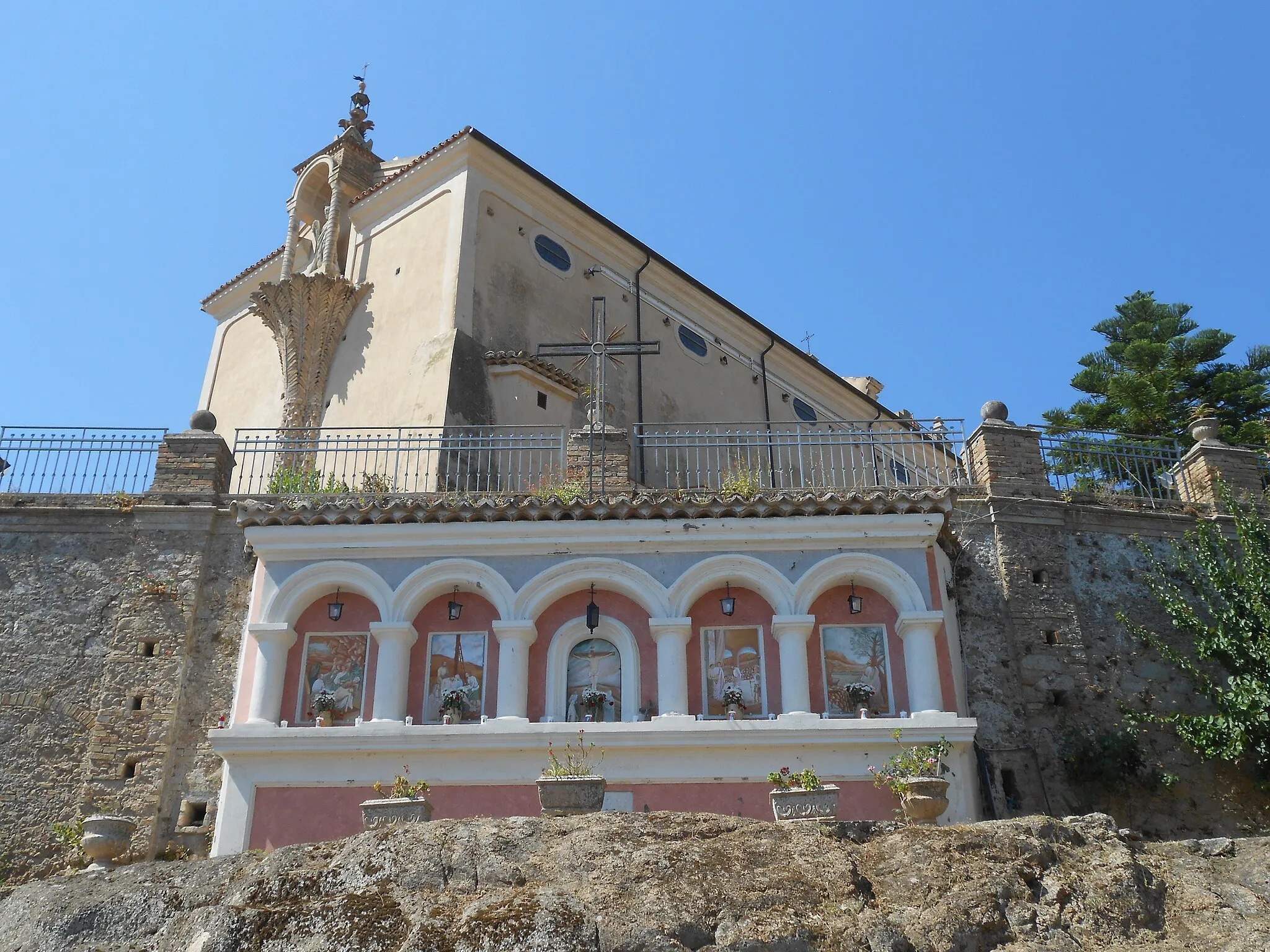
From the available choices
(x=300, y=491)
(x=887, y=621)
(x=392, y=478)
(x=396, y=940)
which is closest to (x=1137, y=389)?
(x=887, y=621)

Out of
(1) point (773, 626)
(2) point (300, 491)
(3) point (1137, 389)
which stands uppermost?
(3) point (1137, 389)

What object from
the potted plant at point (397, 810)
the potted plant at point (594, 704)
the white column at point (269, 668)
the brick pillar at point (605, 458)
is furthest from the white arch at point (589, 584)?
the potted plant at point (397, 810)

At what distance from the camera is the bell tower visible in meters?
24.9

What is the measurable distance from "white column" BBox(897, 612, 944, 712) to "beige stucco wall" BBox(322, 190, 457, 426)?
9.41 meters

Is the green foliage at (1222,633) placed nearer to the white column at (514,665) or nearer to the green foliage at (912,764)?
the green foliage at (912,764)

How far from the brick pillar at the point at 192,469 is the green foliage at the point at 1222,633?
43.2 feet

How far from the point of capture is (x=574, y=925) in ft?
34.7

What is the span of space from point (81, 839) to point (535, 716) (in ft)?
18.4

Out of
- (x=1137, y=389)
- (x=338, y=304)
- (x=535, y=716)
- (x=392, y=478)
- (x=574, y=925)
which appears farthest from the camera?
(x=1137, y=389)

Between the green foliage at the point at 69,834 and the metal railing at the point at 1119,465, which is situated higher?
the metal railing at the point at 1119,465

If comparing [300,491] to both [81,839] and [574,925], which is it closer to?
[81,839]

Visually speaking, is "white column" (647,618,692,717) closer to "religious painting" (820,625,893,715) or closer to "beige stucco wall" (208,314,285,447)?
"religious painting" (820,625,893,715)

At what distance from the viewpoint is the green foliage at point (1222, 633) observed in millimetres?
16359

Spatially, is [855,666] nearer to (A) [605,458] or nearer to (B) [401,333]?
(A) [605,458]
